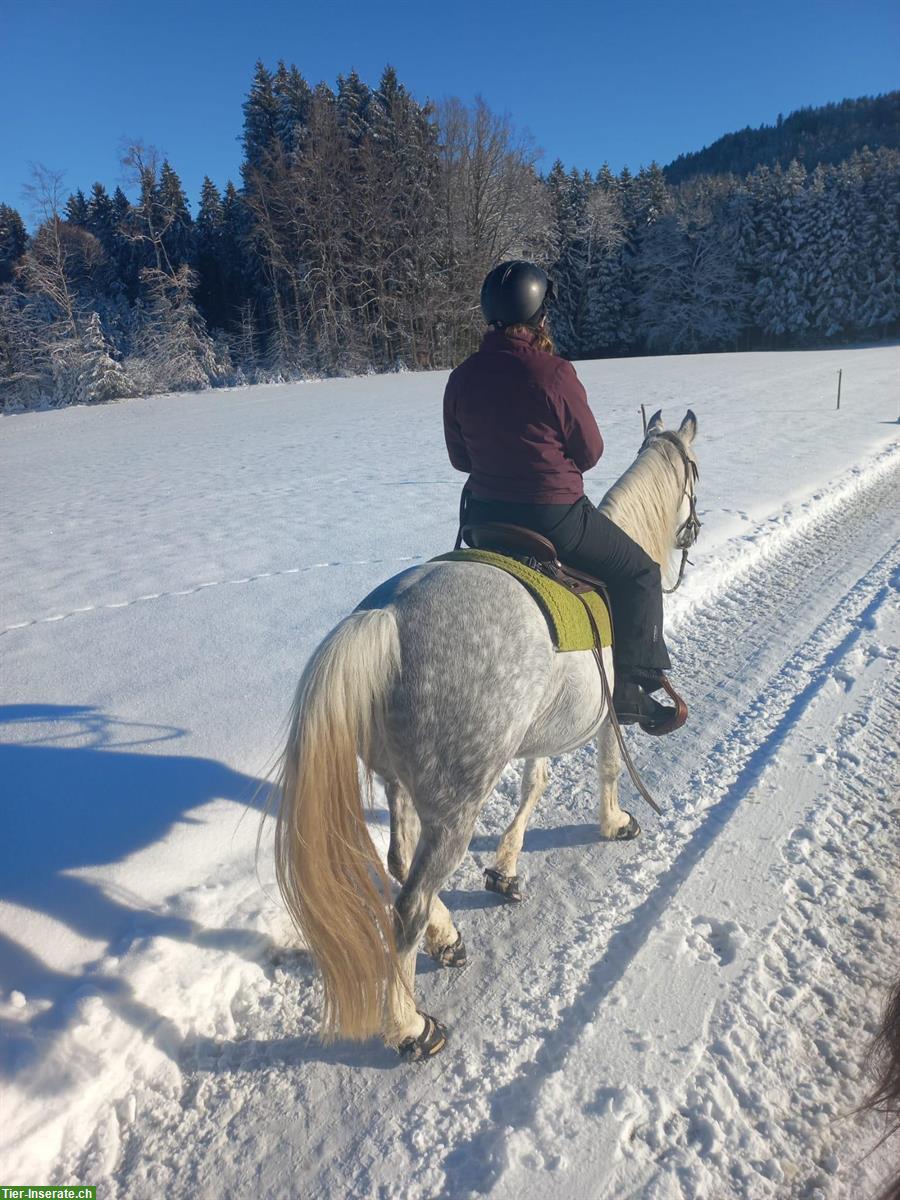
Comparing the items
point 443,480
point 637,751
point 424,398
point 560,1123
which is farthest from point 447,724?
point 424,398

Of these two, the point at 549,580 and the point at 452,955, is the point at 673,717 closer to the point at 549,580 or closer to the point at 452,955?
the point at 549,580

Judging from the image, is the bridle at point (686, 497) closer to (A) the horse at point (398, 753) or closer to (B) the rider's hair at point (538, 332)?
(B) the rider's hair at point (538, 332)

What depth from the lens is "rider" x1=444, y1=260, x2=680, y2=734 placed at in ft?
8.25

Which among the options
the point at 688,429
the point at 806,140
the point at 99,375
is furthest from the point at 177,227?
the point at 806,140

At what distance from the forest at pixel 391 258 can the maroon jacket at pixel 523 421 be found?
96.1ft

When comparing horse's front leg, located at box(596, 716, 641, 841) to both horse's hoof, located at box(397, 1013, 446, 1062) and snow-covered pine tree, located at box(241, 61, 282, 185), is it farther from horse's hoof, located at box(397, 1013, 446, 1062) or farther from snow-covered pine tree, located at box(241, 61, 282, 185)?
snow-covered pine tree, located at box(241, 61, 282, 185)

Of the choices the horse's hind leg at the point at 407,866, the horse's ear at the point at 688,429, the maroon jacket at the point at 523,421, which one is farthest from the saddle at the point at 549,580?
the horse's ear at the point at 688,429

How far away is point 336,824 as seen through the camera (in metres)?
2.16

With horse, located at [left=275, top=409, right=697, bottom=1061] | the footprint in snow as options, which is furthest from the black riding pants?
the footprint in snow

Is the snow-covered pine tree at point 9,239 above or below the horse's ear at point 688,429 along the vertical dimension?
above

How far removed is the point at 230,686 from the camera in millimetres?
4270

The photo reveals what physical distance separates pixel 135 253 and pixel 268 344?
1301 cm

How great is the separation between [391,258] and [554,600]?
39326 mm

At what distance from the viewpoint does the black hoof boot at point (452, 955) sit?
2500mm
